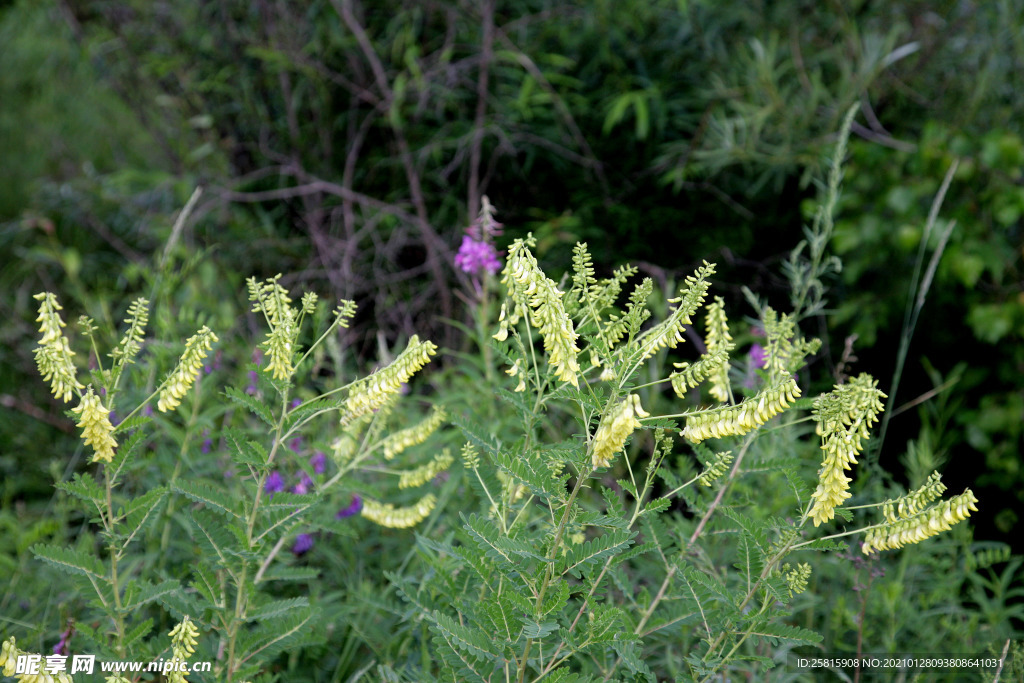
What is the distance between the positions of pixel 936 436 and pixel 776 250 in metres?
1.32

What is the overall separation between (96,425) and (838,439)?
44.8 inches

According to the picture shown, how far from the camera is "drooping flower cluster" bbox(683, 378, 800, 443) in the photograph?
112cm

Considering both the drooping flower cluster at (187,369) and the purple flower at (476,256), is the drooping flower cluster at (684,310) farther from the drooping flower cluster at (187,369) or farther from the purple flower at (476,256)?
the purple flower at (476,256)

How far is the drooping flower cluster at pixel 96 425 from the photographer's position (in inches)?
47.3

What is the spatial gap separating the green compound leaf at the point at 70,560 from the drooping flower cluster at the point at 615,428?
0.90 meters

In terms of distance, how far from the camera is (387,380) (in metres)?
1.31

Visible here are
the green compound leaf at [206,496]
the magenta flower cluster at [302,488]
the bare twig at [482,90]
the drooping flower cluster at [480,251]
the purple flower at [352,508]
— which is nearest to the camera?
the green compound leaf at [206,496]

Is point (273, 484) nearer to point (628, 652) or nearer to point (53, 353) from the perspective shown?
point (53, 353)

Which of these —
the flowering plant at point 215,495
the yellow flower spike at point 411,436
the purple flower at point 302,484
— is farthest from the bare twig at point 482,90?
the flowering plant at point 215,495

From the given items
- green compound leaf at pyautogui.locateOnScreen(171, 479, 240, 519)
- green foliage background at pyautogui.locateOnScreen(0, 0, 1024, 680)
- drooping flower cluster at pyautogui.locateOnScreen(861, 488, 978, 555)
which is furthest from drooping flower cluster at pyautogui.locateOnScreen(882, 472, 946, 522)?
green foliage background at pyautogui.locateOnScreen(0, 0, 1024, 680)

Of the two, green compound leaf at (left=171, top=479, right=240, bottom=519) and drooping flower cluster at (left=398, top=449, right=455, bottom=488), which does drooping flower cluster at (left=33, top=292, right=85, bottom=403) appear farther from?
drooping flower cluster at (left=398, top=449, right=455, bottom=488)

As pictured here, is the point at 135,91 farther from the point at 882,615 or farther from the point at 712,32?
the point at 882,615

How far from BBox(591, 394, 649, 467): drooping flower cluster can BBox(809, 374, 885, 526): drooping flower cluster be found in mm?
309

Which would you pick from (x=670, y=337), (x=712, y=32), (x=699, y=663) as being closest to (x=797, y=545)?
(x=699, y=663)
